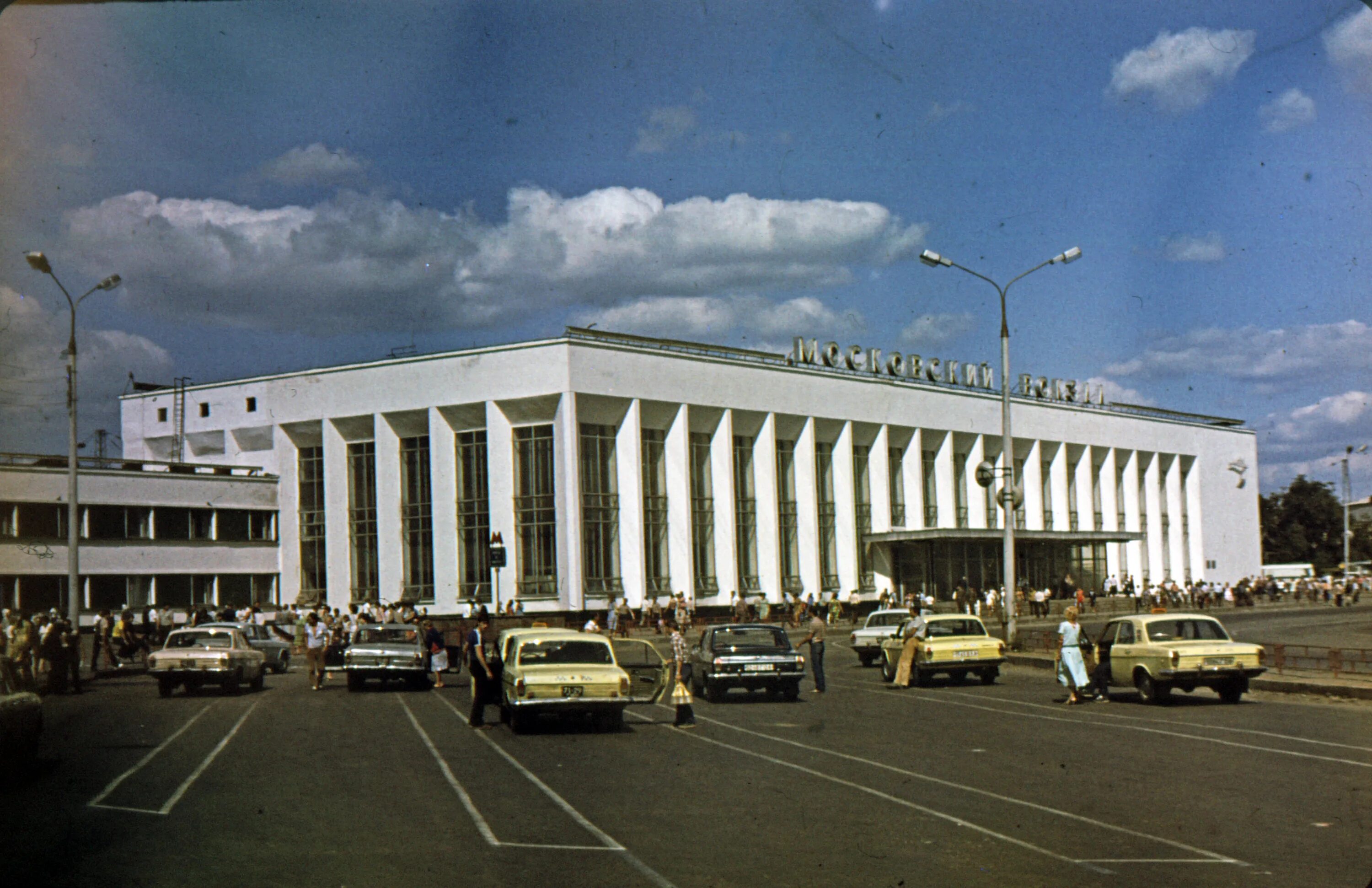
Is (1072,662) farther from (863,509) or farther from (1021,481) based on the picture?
(1021,481)

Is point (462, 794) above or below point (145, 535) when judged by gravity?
below

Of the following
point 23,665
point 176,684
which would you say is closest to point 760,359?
point 176,684

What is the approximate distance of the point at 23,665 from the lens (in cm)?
2023

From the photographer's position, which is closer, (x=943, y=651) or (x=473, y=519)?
(x=943, y=651)

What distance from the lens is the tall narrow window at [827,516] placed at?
220ft

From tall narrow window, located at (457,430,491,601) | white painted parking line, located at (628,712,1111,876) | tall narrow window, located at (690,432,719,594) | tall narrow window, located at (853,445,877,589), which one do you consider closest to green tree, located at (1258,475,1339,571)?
tall narrow window, located at (853,445,877,589)

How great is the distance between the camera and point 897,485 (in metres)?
72.8

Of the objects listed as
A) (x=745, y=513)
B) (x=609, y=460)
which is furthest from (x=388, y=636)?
(x=745, y=513)

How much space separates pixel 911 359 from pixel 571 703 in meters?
56.4

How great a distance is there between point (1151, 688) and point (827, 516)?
4625 cm

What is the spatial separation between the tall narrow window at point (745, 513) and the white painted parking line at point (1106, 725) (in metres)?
33.9

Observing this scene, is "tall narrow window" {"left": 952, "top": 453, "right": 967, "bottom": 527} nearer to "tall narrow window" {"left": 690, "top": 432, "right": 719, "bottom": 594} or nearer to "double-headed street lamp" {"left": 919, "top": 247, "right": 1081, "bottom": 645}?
"tall narrow window" {"left": 690, "top": 432, "right": 719, "bottom": 594}

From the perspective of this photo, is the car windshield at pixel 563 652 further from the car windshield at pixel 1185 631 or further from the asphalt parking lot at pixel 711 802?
the car windshield at pixel 1185 631

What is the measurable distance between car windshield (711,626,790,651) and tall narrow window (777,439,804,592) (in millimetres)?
39137
